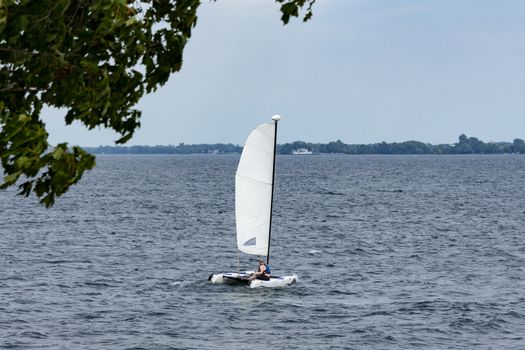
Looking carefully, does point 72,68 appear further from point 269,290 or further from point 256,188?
point 256,188

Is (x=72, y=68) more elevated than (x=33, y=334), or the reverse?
(x=72, y=68)

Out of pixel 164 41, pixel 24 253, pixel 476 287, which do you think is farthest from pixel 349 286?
pixel 164 41

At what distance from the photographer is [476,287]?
5672 cm

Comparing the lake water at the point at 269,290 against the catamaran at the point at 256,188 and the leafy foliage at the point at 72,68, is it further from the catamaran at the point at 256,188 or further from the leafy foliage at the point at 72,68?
the leafy foliage at the point at 72,68

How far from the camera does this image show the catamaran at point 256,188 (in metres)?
58.6

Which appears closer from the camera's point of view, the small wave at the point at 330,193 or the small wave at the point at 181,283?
the small wave at the point at 181,283

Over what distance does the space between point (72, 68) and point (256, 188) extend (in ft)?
156

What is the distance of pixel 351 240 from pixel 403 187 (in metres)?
101

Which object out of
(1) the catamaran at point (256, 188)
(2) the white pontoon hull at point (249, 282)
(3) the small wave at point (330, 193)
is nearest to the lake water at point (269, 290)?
(2) the white pontoon hull at point (249, 282)

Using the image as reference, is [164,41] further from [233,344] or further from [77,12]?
[233,344]

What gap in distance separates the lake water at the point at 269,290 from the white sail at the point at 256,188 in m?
2.13

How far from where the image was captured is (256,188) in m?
59.1

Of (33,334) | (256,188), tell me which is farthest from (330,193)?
(33,334)

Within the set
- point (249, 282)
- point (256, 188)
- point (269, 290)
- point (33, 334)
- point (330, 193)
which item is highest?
point (256, 188)
